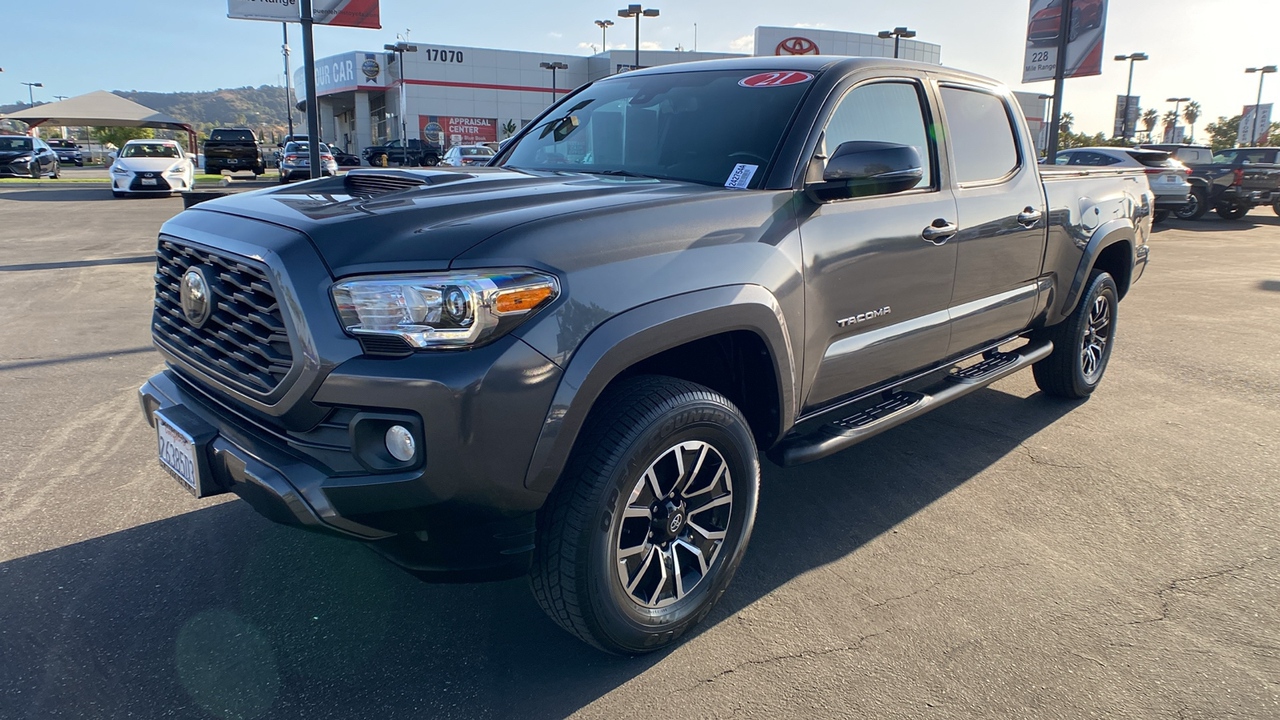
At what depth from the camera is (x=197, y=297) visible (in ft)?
8.52

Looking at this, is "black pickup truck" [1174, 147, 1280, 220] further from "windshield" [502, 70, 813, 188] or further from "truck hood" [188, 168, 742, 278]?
"truck hood" [188, 168, 742, 278]

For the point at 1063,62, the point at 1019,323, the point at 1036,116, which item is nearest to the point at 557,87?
the point at 1036,116

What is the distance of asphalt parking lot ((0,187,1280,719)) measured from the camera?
2477 mm

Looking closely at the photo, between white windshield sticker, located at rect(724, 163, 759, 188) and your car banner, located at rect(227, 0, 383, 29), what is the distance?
31.3ft

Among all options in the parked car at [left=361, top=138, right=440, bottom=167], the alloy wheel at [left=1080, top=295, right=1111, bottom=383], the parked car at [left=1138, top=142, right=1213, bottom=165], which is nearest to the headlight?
the alloy wheel at [left=1080, top=295, right=1111, bottom=383]

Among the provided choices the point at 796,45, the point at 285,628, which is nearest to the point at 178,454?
the point at 285,628

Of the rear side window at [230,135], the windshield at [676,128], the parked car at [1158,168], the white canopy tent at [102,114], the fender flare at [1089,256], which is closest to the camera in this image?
the windshield at [676,128]

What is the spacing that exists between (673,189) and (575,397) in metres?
1.03

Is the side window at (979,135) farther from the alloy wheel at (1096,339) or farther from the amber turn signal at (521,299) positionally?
the amber turn signal at (521,299)

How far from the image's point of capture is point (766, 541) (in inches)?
137

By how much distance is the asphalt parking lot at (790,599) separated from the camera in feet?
8.13

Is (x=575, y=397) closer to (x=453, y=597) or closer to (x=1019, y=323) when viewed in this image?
(x=453, y=597)

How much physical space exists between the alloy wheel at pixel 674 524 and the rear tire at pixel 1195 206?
22.8 meters

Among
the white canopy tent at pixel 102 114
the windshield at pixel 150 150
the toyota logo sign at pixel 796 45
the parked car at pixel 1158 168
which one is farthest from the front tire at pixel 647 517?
the white canopy tent at pixel 102 114
